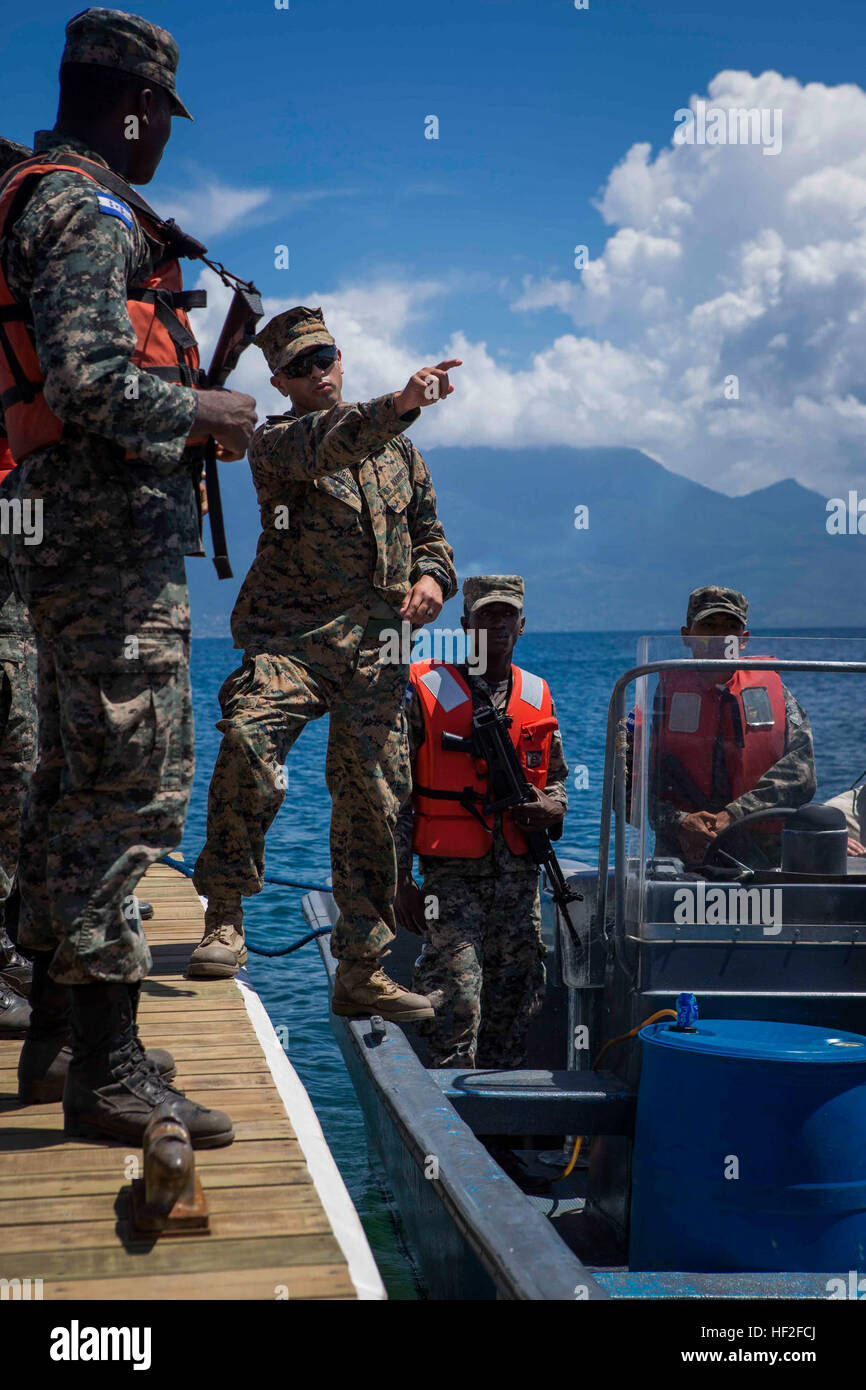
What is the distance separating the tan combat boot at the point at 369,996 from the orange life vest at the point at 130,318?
79.6 inches

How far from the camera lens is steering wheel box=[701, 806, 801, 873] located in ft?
13.6

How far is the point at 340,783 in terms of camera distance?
3910 millimetres

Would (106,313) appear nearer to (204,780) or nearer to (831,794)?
(831,794)

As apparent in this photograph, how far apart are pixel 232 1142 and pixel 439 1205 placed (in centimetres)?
63

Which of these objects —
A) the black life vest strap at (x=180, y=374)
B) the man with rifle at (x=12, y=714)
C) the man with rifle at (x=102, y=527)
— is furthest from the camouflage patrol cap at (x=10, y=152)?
the black life vest strap at (x=180, y=374)

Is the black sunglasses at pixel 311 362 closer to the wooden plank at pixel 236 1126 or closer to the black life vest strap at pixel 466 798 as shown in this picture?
the black life vest strap at pixel 466 798

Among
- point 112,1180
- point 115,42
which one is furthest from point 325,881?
→ point 115,42

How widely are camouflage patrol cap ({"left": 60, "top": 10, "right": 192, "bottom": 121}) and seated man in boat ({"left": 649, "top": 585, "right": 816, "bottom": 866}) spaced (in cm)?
240

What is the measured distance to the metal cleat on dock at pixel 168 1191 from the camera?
2256 millimetres

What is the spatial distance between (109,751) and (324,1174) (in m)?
1.01

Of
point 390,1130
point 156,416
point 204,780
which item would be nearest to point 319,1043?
point 390,1130

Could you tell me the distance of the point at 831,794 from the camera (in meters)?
4.34

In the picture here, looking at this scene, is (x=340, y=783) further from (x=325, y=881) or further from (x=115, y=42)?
(x=325, y=881)

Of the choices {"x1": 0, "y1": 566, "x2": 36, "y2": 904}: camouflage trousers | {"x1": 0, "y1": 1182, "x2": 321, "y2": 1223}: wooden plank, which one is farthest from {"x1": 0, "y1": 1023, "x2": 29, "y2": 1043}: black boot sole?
{"x1": 0, "y1": 1182, "x2": 321, "y2": 1223}: wooden plank
